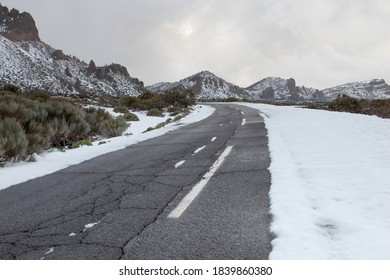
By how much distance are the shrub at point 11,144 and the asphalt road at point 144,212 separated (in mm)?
2064

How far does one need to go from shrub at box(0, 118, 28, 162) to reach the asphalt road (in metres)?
2.06

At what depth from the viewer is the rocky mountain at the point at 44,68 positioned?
81.4m

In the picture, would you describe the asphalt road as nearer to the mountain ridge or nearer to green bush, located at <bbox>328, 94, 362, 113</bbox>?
green bush, located at <bbox>328, 94, 362, 113</bbox>

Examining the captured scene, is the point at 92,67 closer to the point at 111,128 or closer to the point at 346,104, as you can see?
the point at 346,104

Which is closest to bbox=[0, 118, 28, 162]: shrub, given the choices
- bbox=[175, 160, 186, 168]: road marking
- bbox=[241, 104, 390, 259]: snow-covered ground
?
bbox=[175, 160, 186, 168]: road marking

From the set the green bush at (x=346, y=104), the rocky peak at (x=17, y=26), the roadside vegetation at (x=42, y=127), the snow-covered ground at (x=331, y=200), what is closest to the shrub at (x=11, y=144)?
the roadside vegetation at (x=42, y=127)

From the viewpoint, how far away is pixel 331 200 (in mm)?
4559

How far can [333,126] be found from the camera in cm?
1277

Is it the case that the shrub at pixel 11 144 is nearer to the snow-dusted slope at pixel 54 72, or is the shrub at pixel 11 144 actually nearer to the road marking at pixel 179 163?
the road marking at pixel 179 163

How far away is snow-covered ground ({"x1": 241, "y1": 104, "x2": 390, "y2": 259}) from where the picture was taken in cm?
321

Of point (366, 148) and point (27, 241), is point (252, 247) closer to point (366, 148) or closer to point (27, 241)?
point (27, 241)

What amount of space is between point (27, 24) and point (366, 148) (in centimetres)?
18445

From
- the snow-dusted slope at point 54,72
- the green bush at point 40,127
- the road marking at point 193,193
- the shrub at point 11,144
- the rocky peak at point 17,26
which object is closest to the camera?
the road marking at point 193,193

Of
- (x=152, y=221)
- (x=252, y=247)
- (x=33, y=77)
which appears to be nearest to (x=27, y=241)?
(x=152, y=221)
